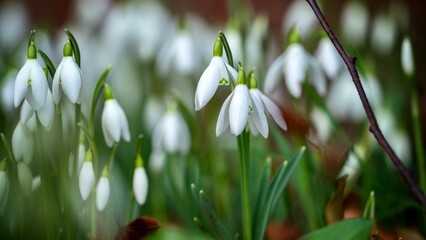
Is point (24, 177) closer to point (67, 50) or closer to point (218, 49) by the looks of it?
point (67, 50)

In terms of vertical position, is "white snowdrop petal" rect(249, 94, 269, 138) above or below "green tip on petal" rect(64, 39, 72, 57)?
below

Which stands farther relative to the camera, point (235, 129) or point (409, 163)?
point (409, 163)

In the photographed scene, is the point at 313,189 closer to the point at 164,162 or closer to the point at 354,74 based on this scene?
the point at 164,162

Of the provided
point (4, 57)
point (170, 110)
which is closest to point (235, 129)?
point (170, 110)

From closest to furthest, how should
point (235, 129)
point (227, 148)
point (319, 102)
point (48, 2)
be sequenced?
point (235, 129)
point (319, 102)
point (227, 148)
point (48, 2)

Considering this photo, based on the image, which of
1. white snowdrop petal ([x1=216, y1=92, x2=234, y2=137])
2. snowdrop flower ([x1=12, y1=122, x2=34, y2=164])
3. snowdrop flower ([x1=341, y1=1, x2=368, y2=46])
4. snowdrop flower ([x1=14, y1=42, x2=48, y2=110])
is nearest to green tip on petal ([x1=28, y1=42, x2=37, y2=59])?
snowdrop flower ([x1=14, y1=42, x2=48, y2=110])

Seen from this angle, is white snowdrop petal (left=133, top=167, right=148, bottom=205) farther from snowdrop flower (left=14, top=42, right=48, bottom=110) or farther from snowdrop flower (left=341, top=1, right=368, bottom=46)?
snowdrop flower (left=341, top=1, right=368, bottom=46)

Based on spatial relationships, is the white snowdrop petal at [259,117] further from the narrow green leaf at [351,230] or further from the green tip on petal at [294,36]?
the green tip on petal at [294,36]
